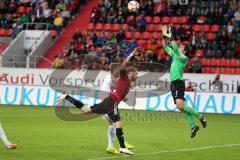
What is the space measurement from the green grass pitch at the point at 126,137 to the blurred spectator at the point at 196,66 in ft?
20.2

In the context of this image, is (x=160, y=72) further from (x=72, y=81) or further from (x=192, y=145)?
(x=192, y=145)

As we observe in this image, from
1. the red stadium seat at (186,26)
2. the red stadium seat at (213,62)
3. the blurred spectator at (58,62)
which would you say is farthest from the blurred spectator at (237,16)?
the blurred spectator at (58,62)

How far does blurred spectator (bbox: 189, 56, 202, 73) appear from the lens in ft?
103

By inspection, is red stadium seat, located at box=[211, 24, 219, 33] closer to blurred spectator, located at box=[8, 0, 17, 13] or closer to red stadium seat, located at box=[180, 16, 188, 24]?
red stadium seat, located at box=[180, 16, 188, 24]

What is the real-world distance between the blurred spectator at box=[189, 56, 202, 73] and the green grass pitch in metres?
6.14

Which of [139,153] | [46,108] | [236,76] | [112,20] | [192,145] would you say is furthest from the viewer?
[112,20]

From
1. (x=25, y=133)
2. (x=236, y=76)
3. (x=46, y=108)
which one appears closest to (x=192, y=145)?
(x=25, y=133)

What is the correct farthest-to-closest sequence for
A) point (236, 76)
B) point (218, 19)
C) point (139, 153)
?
point (218, 19) → point (236, 76) → point (139, 153)

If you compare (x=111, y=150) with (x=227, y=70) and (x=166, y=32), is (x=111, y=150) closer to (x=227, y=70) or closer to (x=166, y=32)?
(x=166, y=32)

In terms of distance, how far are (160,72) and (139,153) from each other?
17361 mm

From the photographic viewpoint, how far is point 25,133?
1812 cm

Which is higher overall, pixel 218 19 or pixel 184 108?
pixel 218 19

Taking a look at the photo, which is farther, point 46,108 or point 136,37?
point 136,37

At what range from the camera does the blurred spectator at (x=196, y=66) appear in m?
31.4
